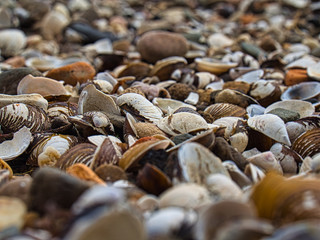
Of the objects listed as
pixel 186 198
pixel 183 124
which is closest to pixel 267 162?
pixel 183 124

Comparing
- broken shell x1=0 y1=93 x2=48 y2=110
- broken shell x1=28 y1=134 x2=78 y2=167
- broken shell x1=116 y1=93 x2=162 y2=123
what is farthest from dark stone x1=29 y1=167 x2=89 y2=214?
broken shell x1=0 y1=93 x2=48 y2=110

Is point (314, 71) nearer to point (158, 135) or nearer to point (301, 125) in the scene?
point (301, 125)

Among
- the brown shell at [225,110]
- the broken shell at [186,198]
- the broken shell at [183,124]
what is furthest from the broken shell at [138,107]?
the broken shell at [186,198]

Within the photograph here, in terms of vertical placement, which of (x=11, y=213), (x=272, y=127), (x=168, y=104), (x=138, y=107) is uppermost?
(x=11, y=213)

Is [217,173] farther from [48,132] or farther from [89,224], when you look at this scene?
[48,132]

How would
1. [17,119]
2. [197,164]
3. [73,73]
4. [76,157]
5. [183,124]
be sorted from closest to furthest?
[197,164]
[76,157]
[183,124]
[17,119]
[73,73]

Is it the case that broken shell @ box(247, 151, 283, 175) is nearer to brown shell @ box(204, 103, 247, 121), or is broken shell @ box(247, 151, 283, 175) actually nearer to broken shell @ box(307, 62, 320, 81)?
brown shell @ box(204, 103, 247, 121)

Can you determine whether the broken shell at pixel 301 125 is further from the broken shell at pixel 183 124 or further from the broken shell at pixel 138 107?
the broken shell at pixel 138 107
